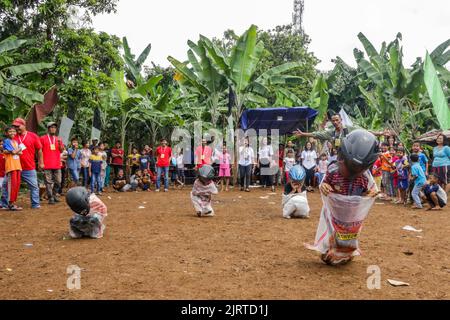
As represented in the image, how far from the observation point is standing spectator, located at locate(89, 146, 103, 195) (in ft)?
41.2

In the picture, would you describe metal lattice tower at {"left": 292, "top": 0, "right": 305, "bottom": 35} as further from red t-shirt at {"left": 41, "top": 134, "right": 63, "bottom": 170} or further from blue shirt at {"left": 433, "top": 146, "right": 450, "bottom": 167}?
red t-shirt at {"left": 41, "top": 134, "right": 63, "bottom": 170}

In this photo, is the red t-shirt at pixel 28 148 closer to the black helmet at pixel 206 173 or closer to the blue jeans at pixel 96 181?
the blue jeans at pixel 96 181

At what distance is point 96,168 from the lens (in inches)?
495

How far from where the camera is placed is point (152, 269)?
15.2 feet

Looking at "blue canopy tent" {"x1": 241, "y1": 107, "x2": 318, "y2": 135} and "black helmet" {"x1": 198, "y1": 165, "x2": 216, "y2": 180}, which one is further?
"blue canopy tent" {"x1": 241, "y1": 107, "x2": 318, "y2": 135}

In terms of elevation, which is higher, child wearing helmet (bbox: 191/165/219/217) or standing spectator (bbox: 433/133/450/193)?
standing spectator (bbox: 433/133/450/193)

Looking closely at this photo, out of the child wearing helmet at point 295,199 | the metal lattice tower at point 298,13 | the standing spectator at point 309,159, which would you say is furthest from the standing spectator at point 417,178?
the metal lattice tower at point 298,13

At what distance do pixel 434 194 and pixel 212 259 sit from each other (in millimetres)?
6856

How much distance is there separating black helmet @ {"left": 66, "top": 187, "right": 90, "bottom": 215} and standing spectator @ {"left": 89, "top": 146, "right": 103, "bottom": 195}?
659 centimetres

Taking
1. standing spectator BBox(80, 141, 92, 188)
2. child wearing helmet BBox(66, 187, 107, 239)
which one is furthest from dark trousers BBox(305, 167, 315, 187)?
child wearing helmet BBox(66, 187, 107, 239)

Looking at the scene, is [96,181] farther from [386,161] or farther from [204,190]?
[386,161]

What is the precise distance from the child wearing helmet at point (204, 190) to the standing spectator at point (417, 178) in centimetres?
490
